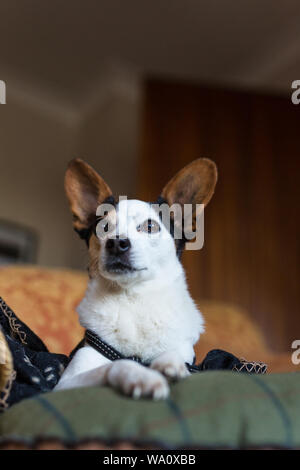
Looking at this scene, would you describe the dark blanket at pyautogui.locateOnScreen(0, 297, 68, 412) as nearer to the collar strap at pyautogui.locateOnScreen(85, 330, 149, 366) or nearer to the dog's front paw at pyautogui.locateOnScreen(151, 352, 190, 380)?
the collar strap at pyautogui.locateOnScreen(85, 330, 149, 366)

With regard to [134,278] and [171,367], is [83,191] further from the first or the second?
[171,367]

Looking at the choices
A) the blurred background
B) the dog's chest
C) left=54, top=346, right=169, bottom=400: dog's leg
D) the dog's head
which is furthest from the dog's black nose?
the blurred background

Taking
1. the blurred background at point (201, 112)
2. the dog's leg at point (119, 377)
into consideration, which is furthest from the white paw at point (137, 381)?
the blurred background at point (201, 112)

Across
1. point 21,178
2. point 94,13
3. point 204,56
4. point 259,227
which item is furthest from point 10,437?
point 21,178

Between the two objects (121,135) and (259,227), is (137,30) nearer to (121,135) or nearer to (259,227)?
(121,135)

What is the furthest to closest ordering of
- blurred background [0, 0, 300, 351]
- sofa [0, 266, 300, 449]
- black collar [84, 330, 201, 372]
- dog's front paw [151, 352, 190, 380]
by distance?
blurred background [0, 0, 300, 351] → black collar [84, 330, 201, 372] → dog's front paw [151, 352, 190, 380] → sofa [0, 266, 300, 449]

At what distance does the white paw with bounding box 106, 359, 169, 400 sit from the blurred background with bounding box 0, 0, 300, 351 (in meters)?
2.59

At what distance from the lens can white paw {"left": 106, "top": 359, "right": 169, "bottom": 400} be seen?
679mm

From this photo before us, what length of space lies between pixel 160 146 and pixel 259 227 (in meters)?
0.97

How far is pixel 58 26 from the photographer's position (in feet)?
13.1

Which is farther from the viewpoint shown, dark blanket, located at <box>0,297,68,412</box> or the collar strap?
the collar strap

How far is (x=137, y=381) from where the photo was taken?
0.70 m

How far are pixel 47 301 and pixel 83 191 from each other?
0.89m

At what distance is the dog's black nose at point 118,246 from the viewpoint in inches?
40.4
